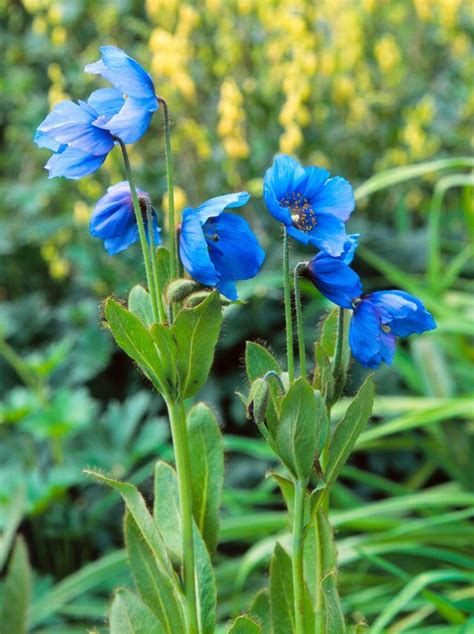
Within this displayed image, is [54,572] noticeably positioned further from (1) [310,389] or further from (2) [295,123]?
(1) [310,389]

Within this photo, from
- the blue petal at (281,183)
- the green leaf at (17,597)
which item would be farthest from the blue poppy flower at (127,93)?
the green leaf at (17,597)

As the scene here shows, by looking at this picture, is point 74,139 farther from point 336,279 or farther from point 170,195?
point 336,279

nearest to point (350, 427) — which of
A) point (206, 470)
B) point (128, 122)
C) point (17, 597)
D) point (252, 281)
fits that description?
point (206, 470)

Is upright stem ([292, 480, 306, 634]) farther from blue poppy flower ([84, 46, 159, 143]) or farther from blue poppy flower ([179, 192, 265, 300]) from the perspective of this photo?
blue poppy flower ([84, 46, 159, 143])

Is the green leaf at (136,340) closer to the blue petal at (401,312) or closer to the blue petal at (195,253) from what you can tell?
the blue petal at (195,253)

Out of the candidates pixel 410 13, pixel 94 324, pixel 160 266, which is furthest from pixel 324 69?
pixel 160 266
